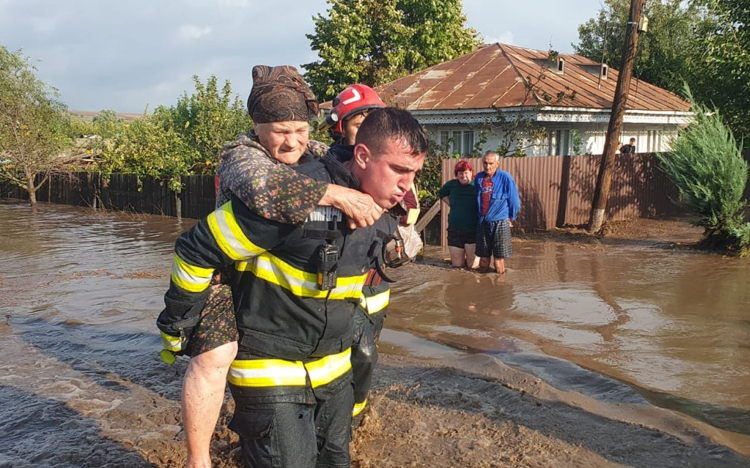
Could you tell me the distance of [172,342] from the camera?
2.76 metres

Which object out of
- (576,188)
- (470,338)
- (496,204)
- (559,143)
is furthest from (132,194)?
(470,338)

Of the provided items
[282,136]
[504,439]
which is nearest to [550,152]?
[504,439]

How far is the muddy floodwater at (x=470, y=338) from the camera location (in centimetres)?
488

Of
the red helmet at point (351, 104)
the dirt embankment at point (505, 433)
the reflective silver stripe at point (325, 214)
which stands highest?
the red helmet at point (351, 104)

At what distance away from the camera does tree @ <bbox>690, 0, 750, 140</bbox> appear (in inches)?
741

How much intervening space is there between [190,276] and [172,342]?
312 millimetres

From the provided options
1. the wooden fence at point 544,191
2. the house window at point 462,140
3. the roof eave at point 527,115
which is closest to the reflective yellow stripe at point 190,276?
the wooden fence at point 544,191

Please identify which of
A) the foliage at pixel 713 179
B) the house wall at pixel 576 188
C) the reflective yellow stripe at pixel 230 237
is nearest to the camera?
the reflective yellow stripe at pixel 230 237

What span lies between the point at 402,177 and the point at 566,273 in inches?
356

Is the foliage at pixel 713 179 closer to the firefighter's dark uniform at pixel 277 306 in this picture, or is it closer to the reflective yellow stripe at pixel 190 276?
the firefighter's dark uniform at pixel 277 306

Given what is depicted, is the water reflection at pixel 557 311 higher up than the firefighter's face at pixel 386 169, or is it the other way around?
the firefighter's face at pixel 386 169

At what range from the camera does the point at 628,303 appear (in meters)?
9.07

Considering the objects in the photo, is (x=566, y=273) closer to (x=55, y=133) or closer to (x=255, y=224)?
(x=255, y=224)

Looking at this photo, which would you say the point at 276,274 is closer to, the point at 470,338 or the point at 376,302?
the point at 376,302
